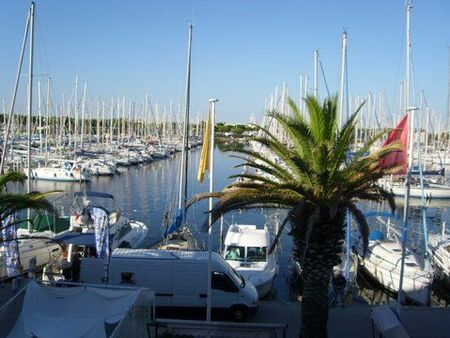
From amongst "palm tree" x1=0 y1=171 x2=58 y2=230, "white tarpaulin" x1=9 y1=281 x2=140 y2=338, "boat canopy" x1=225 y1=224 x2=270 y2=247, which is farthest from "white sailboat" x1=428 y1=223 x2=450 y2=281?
"palm tree" x1=0 y1=171 x2=58 y2=230

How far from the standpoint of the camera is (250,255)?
73.9 ft

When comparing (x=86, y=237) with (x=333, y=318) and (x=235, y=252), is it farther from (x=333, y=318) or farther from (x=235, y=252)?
(x=333, y=318)

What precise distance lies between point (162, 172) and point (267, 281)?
185ft

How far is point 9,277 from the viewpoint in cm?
1998

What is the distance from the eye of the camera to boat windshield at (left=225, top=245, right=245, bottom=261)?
73.3 ft

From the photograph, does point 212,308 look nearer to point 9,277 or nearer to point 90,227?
point 9,277

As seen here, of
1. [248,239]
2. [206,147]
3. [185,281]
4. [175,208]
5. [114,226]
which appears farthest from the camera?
[175,208]

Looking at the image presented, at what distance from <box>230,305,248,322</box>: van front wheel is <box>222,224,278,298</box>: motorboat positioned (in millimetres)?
→ 4545

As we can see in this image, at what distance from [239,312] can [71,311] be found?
228 inches

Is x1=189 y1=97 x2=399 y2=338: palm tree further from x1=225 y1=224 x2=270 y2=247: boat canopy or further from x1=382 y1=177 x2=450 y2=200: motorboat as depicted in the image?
x1=382 y1=177 x2=450 y2=200: motorboat

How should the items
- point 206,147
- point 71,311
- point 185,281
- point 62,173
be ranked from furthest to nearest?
point 62,173 < point 206,147 < point 185,281 < point 71,311

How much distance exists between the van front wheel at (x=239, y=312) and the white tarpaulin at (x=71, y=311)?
4.92 m

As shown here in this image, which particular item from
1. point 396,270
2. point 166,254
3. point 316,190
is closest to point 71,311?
point 166,254

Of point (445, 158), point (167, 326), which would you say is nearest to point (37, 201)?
point (167, 326)
